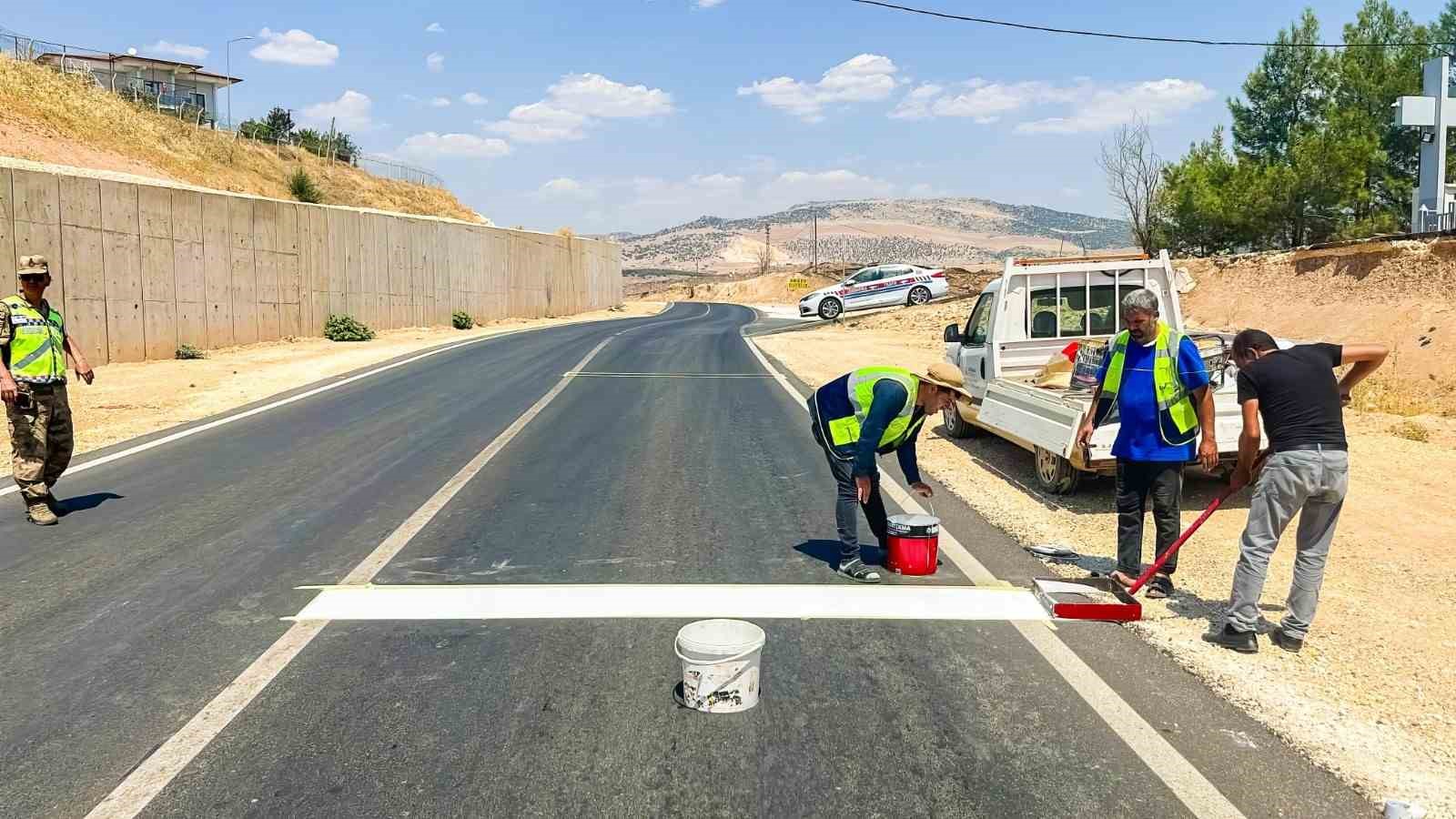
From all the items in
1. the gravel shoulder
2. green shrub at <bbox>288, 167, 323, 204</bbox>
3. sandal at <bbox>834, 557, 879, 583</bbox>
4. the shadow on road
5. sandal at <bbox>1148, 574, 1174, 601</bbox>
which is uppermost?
green shrub at <bbox>288, 167, 323, 204</bbox>

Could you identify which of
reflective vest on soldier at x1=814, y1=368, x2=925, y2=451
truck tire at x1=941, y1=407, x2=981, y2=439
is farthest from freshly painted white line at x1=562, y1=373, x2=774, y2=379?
reflective vest on soldier at x1=814, y1=368, x2=925, y2=451

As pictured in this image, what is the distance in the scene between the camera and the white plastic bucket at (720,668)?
4.04 meters

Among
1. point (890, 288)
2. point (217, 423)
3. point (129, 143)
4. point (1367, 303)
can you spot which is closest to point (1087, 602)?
point (217, 423)

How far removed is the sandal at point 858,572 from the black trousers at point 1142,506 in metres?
1.44

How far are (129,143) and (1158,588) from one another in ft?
152

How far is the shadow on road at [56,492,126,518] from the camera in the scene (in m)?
7.66

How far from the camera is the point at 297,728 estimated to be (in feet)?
12.9

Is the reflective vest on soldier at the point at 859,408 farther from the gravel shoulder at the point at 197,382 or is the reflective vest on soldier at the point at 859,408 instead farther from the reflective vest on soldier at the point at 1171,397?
the gravel shoulder at the point at 197,382

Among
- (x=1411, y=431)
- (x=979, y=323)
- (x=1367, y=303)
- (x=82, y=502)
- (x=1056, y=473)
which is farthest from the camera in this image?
(x=1367, y=303)

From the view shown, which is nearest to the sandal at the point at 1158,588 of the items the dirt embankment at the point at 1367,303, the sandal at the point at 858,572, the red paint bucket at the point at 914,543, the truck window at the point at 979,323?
the red paint bucket at the point at 914,543

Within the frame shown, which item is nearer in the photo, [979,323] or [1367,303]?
[979,323]

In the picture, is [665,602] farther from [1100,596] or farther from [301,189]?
[301,189]

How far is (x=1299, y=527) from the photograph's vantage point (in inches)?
196

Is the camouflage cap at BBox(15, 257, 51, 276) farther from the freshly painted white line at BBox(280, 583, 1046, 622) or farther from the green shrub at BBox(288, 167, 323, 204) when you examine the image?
the green shrub at BBox(288, 167, 323, 204)
